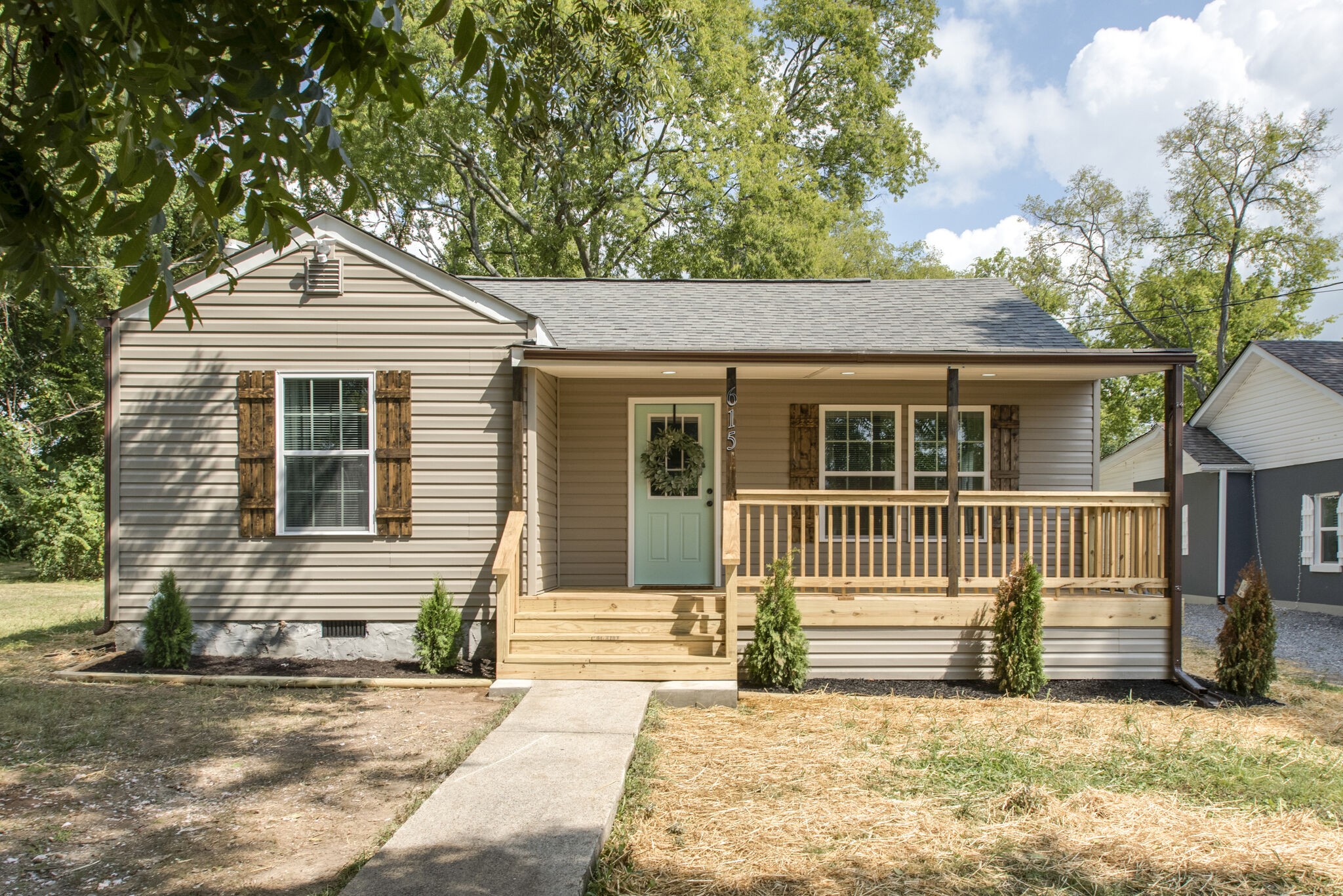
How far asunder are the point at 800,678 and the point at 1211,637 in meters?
7.01

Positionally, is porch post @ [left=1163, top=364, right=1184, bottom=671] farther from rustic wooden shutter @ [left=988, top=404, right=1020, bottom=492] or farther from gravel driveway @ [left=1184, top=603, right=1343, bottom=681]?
rustic wooden shutter @ [left=988, top=404, right=1020, bottom=492]

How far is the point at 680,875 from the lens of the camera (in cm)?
368

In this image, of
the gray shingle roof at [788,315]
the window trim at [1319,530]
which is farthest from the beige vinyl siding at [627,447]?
the window trim at [1319,530]

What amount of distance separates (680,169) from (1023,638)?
1498cm

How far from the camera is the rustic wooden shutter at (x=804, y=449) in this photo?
9.48m

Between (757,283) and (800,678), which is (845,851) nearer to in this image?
(800,678)

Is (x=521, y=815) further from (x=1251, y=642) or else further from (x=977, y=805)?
(x=1251, y=642)

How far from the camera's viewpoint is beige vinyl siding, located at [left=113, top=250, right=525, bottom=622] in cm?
802

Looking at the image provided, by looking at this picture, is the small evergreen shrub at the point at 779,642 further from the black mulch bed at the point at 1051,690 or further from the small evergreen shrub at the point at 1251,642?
the small evergreen shrub at the point at 1251,642

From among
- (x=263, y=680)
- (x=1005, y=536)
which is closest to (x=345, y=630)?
(x=263, y=680)

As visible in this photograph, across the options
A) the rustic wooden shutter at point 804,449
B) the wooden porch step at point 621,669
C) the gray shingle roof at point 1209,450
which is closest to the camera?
the wooden porch step at point 621,669

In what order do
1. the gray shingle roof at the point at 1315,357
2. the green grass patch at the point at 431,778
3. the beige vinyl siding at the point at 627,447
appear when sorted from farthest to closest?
the gray shingle roof at the point at 1315,357 → the beige vinyl siding at the point at 627,447 → the green grass patch at the point at 431,778

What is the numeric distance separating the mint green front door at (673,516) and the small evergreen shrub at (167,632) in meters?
4.18

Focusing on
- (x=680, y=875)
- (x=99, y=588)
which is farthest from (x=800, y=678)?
(x=99, y=588)
